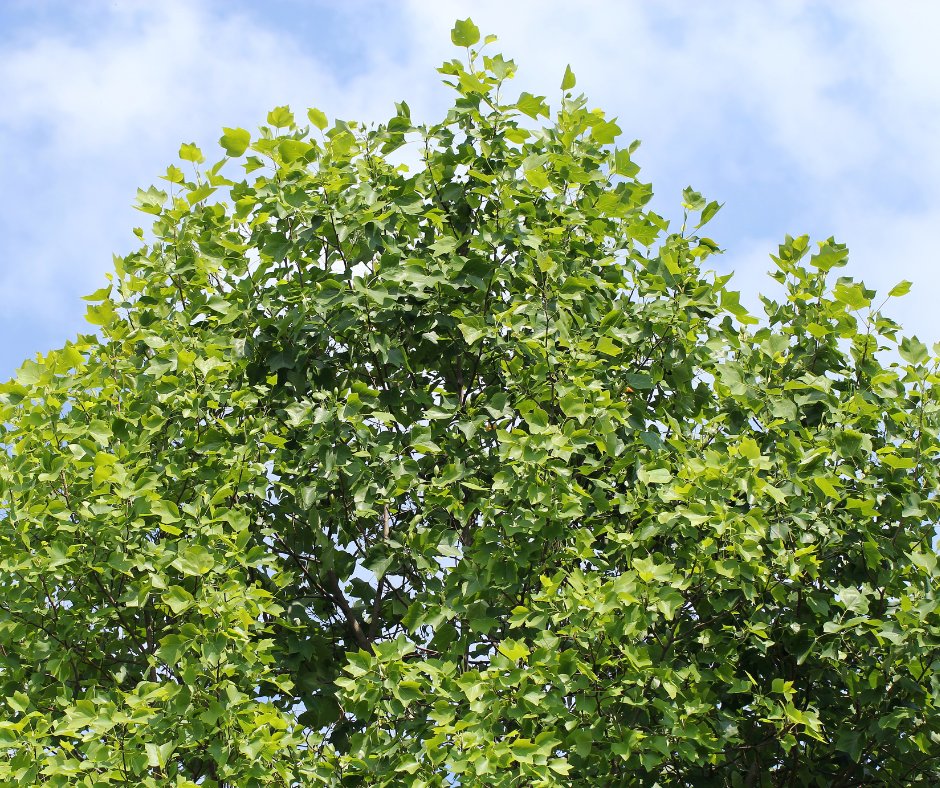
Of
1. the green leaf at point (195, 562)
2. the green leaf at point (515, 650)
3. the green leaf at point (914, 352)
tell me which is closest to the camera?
the green leaf at point (515, 650)

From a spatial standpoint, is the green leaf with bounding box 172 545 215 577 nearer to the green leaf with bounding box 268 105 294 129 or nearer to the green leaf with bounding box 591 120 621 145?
the green leaf with bounding box 268 105 294 129

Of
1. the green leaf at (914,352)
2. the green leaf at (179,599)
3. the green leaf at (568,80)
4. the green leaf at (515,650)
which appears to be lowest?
the green leaf at (515,650)

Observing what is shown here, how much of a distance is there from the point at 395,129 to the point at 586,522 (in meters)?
3.53

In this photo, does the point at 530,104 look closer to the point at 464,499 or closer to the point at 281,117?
the point at 281,117

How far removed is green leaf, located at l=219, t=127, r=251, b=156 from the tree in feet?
0.09

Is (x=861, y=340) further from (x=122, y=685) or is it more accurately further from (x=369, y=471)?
(x=122, y=685)

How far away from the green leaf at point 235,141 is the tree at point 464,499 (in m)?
0.03

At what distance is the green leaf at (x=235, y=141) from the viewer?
29.0ft

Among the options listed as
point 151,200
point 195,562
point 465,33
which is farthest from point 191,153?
point 195,562

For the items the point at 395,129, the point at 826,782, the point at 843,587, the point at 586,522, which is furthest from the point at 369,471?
the point at 826,782

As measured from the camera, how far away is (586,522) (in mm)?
8195

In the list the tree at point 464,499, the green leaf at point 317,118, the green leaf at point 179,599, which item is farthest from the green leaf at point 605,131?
the green leaf at point 179,599

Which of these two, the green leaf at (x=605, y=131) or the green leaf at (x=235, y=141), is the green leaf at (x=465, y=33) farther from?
the green leaf at (x=235, y=141)

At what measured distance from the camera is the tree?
7320 millimetres
